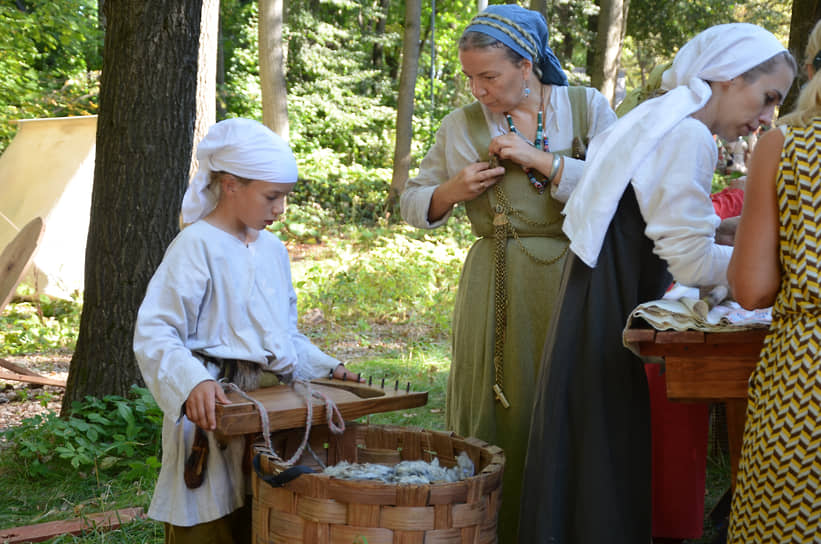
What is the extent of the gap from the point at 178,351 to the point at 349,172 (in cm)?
1595

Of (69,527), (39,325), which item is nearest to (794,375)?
(69,527)

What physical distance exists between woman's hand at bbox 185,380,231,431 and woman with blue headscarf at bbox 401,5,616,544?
968mm

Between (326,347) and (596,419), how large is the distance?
558cm

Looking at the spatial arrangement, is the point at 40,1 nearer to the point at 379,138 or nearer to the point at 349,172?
the point at 349,172

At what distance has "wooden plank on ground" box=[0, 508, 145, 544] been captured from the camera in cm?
319

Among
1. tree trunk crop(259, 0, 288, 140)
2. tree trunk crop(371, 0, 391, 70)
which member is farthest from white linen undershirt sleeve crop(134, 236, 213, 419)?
tree trunk crop(371, 0, 391, 70)

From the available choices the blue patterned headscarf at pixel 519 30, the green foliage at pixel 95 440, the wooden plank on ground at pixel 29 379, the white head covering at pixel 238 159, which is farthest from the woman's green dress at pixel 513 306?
the wooden plank on ground at pixel 29 379

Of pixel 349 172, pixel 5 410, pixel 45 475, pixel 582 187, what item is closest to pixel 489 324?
pixel 582 187

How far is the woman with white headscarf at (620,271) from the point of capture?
217 centimetres

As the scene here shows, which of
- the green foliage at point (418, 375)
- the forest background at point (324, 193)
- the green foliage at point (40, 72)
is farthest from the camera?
the green foliage at point (40, 72)

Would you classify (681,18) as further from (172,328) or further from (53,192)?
(172,328)

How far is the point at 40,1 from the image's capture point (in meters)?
15.7

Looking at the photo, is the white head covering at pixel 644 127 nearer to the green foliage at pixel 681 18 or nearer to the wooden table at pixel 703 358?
the wooden table at pixel 703 358

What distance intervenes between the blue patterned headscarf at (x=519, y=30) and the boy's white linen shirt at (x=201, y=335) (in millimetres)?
1039
